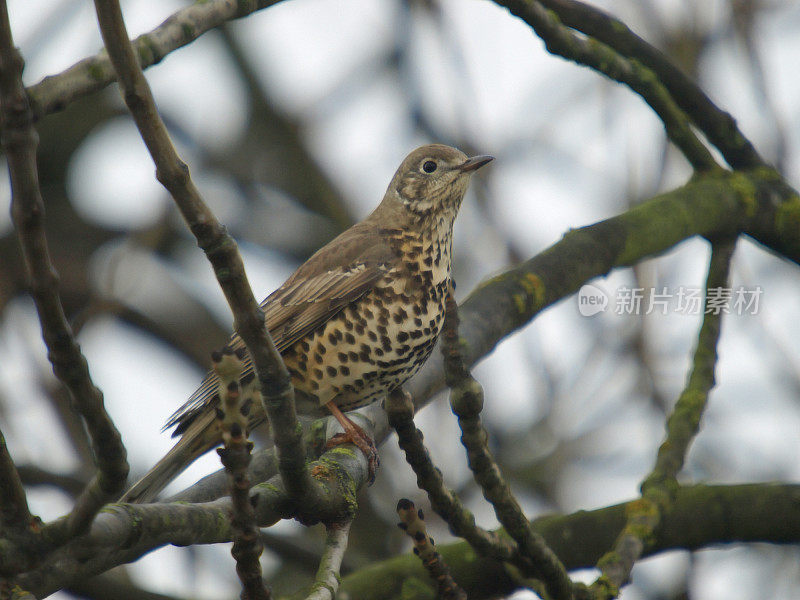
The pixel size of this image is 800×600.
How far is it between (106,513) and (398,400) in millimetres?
985

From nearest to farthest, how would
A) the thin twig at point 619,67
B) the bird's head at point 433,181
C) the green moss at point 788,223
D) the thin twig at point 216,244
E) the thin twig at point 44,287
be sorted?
the thin twig at point 44,287
the thin twig at point 216,244
the thin twig at point 619,67
the green moss at point 788,223
the bird's head at point 433,181

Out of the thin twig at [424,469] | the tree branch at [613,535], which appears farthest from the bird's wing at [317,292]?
the thin twig at [424,469]

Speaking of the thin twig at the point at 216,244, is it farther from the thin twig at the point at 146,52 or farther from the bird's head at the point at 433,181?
the bird's head at the point at 433,181

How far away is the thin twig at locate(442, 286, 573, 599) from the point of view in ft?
9.55

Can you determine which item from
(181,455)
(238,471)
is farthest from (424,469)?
(181,455)

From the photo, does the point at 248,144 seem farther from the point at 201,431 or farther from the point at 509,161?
the point at 201,431

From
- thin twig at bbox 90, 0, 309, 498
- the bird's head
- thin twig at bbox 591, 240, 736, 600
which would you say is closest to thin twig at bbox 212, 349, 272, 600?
thin twig at bbox 90, 0, 309, 498

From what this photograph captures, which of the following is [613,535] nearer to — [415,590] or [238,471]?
[415,590]

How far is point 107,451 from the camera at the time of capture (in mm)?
1996

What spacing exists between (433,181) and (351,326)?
1326 millimetres

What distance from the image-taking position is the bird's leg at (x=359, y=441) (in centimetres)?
413

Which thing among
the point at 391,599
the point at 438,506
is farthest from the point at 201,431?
the point at 438,506

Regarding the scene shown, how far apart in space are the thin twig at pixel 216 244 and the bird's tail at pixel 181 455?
5.13 feet

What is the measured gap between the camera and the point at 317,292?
194 inches
